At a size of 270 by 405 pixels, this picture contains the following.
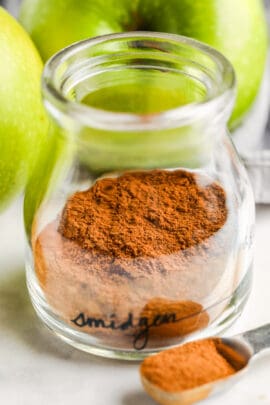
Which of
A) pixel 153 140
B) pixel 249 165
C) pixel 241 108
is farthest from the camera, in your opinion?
pixel 241 108

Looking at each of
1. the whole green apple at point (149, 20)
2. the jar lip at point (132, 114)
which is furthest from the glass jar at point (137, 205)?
the whole green apple at point (149, 20)

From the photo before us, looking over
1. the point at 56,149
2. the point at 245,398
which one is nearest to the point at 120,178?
the point at 56,149

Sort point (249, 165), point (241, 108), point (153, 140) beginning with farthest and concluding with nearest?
point (241, 108), point (249, 165), point (153, 140)

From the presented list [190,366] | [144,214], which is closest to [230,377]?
[190,366]

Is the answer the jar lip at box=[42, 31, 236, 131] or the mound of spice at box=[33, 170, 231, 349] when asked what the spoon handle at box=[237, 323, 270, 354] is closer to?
the mound of spice at box=[33, 170, 231, 349]

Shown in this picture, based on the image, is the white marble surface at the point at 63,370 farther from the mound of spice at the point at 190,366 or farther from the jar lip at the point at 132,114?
the jar lip at the point at 132,114

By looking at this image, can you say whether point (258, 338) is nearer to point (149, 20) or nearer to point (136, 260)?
point (136, 260)

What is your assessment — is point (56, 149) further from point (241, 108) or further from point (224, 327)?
point (241, 108)
